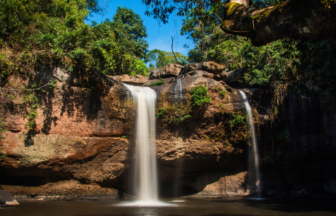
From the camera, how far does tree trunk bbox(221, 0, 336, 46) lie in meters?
4.42

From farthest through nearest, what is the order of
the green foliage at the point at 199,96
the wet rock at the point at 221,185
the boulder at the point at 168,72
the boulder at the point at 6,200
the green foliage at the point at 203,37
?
the green foliage at the point at 203,37 → the boulder at the point at 168,72 → the wet rock at the point at 221,185 → the green foliage at the point at 199,96 → the boulder at the point at 6,200

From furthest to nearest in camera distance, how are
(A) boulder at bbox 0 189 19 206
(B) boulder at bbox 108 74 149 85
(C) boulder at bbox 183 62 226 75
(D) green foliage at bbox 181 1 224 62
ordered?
(D) green foliage at bbox 181 1 224 62
(B) boulder at bbox 108 74 149 85
(C) boulder at bbox 183 62 226 75
(A) boulder at bbox 0 189 19 206

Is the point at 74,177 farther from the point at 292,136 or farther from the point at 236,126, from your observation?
the point at 292,136

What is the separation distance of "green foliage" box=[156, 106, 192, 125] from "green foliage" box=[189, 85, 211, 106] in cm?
60

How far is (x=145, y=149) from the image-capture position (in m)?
12.5

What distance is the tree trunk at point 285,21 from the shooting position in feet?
14.5

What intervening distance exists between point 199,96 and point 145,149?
12.8ft

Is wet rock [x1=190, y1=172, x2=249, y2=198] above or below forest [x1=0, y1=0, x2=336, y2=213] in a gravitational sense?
below

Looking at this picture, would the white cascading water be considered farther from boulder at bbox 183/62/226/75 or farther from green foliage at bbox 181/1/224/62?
green foliage at bbox 181/1/224/62

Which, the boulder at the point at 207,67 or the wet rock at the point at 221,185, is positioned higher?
the boulder at the point at 207,67

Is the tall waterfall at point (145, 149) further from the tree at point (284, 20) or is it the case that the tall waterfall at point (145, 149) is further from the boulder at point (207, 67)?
the tree at point (284, 20)

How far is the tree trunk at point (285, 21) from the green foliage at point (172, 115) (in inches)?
296

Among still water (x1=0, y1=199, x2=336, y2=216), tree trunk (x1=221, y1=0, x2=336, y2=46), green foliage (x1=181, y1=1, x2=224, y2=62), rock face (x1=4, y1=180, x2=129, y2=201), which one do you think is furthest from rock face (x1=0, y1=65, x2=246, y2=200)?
green foliage (x1=181, y1=1, x2=224, y2=62)

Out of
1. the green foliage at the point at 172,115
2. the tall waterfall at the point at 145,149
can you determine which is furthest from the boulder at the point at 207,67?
the tall waterfall at the point at 145,149
